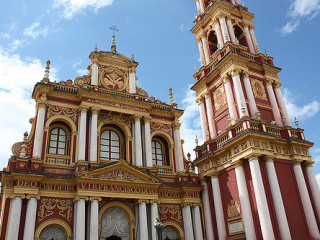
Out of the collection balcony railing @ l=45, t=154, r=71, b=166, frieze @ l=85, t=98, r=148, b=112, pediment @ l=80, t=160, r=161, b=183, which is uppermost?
frieze @ l=85, t=98, r=148, b=112

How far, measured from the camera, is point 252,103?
1756 centimetres

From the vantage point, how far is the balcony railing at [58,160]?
15799mm

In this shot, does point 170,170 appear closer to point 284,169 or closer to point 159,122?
point 159,122

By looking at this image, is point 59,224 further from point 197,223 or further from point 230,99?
point 230,99

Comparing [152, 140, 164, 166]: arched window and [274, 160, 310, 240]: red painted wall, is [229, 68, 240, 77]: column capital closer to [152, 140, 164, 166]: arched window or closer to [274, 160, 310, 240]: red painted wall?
[274, 160, 310, 240]: red painted wall

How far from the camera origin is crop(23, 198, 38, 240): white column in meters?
13.2

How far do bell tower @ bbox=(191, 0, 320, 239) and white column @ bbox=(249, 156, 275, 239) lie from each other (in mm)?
45

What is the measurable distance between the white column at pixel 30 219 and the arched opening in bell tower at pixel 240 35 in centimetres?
1756

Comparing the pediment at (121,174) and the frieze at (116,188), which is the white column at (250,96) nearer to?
the pediment at (121,174)

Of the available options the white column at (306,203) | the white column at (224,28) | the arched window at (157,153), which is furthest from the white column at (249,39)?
the arched window at (157,153)

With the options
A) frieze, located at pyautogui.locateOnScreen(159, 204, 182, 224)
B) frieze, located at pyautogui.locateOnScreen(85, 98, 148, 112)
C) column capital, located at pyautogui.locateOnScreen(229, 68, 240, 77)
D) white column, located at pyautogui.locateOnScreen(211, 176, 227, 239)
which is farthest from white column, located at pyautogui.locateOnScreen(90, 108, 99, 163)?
column capital, located at pyautogui.locateOnScreen(229, 68, 240, 77)

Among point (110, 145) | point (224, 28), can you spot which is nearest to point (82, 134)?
point (110, 145)

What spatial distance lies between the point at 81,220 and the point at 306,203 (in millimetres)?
11811

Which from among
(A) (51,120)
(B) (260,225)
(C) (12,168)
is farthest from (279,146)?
(C) (12,168)
